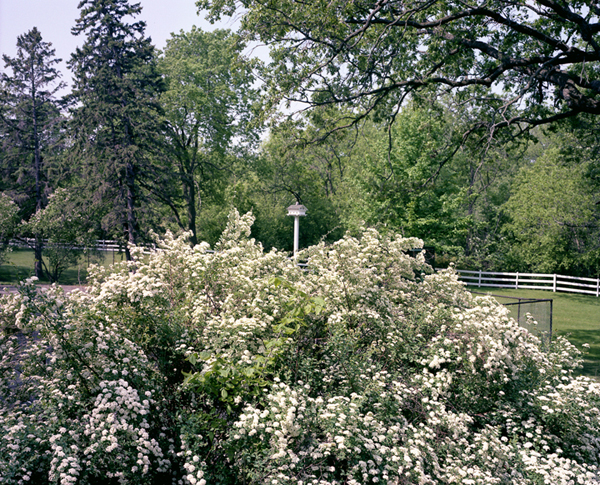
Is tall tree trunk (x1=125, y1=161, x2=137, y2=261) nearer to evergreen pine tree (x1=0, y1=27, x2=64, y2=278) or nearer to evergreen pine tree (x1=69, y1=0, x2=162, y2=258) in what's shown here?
evergreen pine tree (x1=69, y1=0, x2=162, y2=258)

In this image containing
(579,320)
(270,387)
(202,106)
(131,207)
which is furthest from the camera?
(202,106)

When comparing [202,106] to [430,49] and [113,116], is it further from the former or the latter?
[430,49]

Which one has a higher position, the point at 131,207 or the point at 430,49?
the point at 430,49

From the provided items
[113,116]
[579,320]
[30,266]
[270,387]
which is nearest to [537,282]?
[579,320]

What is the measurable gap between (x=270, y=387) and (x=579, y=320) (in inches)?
671

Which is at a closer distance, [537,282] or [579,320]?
[579,320]

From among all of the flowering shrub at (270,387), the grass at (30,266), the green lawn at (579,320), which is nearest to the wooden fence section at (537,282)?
the green lawn at (579,320)

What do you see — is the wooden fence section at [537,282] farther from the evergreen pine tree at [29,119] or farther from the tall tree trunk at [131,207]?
the evergreen pine tree at [29,119]

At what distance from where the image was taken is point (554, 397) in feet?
15.3

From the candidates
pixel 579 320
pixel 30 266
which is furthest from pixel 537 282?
pixel 30 266

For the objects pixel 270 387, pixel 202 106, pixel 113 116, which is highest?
pixel 202 106

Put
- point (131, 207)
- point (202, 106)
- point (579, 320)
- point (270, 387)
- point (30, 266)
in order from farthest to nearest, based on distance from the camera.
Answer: point (202, 106) → point (30, 266) → point (131, 207) → point (579, 320) → point (270, 387)

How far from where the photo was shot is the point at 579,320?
16.9m

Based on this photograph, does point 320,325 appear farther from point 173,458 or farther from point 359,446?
point 173,458
